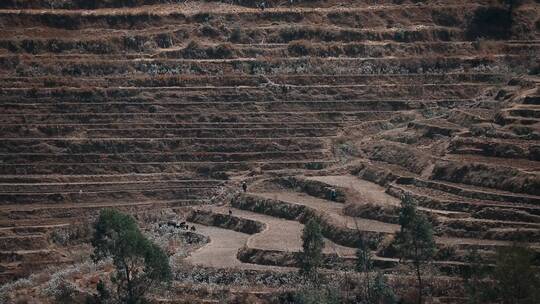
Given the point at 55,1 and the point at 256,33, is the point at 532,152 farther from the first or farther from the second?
the point at 55,1

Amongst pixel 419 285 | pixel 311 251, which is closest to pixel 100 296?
pixel 311 251

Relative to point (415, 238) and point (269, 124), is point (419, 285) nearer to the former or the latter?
point (415, 238)

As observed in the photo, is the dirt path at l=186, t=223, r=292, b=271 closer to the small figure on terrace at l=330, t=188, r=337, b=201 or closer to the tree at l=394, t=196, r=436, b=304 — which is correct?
the small figure on terrace at l=330, t=188, r=337, b=201

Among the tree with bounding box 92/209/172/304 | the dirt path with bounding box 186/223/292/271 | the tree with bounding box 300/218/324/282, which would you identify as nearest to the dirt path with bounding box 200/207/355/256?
the dirt path with bounding box 186/223/292/271

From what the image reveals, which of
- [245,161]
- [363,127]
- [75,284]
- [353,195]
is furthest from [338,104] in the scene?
[75,284]

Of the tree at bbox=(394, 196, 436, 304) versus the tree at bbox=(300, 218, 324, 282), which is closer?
the tree at bbox=(394, 196, 436, 304)

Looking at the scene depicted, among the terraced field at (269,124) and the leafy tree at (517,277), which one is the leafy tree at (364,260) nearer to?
the terraced field at (269,124)

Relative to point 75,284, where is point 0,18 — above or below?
above
